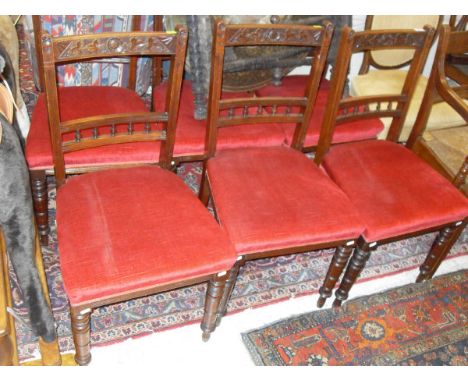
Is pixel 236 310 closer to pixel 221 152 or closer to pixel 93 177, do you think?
pixel 221 152

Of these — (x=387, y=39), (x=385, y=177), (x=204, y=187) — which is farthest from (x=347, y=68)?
(x=204, y=187)

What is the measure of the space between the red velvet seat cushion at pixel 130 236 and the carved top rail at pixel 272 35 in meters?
0.54

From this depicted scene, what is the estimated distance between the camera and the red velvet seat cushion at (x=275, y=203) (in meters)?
1.48

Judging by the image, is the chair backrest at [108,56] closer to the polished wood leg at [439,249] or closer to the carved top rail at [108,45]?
the carved top rail at [108,45]

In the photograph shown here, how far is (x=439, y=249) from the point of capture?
1.92 m

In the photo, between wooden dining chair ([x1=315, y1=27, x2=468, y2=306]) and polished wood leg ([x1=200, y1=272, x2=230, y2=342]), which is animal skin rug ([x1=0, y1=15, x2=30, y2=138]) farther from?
wooden dining chair ([x1=315, y1=27, x2=468, y2=306])

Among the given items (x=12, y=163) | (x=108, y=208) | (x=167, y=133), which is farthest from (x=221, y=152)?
(x=12, y=163)

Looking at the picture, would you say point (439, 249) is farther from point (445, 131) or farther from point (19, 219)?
point (19, 219)

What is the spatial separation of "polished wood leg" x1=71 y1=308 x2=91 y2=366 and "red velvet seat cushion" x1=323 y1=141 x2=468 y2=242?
982 millimetres

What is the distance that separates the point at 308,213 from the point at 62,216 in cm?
81

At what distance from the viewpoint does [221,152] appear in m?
1.78

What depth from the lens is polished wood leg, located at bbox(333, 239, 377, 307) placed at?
1666 mm

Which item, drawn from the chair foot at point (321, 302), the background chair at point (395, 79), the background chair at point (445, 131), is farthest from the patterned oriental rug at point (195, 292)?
the background chair at point (395, 79)

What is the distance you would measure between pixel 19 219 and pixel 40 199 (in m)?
0.58
